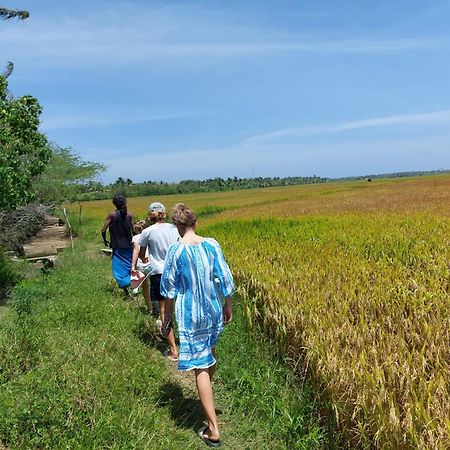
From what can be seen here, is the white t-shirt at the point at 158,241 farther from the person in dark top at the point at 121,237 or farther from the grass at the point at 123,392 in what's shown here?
the person in dark top at the point at 121,237

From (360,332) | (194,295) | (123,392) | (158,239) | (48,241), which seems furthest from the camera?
(48,241)

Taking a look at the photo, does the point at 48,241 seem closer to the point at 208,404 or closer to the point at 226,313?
the point at 226,313

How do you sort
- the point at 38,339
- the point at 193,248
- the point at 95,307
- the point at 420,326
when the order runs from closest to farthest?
the point at 193,248 < the point at 420,326 < the point at 38,339 < the point at 95,307

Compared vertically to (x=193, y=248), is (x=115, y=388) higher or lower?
lower

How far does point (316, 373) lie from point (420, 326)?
1163 mm

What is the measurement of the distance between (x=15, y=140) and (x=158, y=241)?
477cm

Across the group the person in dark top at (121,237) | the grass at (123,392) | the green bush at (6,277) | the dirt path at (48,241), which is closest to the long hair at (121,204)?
the person in dark top at (121,237)

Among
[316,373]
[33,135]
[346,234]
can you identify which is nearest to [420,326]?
[316,373]

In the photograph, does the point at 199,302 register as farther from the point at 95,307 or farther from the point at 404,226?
the point at 404,226

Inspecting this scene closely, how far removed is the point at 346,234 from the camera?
10000 mm

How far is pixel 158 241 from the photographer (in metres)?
5.71

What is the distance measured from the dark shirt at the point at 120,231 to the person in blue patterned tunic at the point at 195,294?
13.4ft

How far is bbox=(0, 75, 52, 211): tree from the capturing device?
319 inches

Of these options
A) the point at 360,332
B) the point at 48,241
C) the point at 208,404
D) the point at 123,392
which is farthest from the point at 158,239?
the point at 48,241
